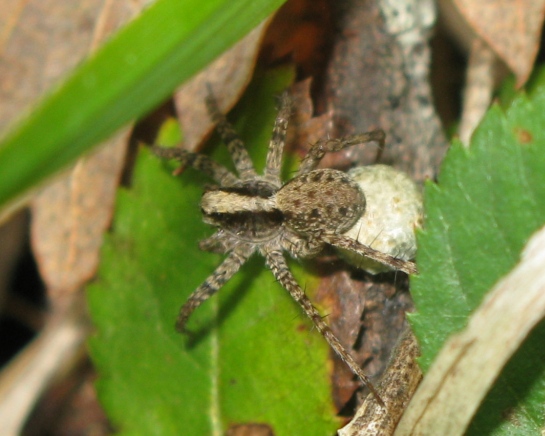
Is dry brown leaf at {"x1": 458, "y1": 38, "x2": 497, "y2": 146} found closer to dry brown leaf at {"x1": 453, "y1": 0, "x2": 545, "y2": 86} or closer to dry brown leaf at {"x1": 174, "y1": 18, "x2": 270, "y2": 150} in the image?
dry brown leaf at {"x1": 453, "y1": 0, "x2": 545, "y2": 86}

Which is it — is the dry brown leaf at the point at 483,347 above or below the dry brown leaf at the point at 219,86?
below

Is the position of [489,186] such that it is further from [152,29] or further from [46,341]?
[46,341]

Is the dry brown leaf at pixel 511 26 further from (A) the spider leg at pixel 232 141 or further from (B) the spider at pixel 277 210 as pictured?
(A) the spider leg at pixel 232 141

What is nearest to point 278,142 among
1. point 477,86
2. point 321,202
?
point 321,202

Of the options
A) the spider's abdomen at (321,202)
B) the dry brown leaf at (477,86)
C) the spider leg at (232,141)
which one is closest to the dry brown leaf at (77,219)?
the spider leg at (232,141)

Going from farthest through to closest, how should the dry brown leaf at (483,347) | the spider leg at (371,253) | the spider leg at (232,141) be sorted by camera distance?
the spider leg at (232,141), the spider leg at (371,253), the dry brown leaf at (483,347)

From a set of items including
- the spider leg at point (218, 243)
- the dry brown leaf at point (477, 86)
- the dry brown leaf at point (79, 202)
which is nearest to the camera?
the spider leg at point (218, 243)

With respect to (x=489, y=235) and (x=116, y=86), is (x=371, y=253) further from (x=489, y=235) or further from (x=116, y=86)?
(x=116, y=86)
